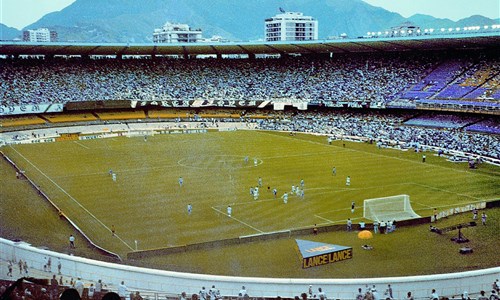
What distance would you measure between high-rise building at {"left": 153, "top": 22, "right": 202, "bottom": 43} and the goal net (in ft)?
442

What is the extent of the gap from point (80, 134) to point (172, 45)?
1953 cm

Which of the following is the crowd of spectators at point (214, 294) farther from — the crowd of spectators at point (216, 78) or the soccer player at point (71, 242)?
the crowd of spectators at point (216, 78)

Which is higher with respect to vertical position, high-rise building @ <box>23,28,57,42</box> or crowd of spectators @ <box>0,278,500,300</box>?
high-rise building @ <box>23,28,57,42</box>

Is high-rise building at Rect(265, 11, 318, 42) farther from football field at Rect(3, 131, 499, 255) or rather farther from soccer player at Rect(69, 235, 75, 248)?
soccer player at Rect(69, 235, 75, 248)

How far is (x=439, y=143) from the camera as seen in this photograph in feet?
202

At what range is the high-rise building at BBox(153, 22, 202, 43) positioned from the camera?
163 metres

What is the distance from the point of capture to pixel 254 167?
162 feet

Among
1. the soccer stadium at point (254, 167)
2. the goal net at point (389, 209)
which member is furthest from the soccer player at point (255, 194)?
the goal net at point (389, 209)

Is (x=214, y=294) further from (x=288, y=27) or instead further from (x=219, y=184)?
(x=288, y=27)

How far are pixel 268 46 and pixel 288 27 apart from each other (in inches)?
4324

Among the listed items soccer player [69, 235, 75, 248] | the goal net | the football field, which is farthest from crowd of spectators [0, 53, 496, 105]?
soccer player [69, 235, 75, 248]

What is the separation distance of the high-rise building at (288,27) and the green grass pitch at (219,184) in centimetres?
12996

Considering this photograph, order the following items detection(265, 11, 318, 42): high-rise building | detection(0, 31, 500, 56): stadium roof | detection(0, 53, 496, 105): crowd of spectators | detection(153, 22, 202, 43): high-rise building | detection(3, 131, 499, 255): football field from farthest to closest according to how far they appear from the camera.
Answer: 1. detection(265, 11, 318, 42): high-rise building
2. detection(153, 22, 202, 43): high-rise building
3. detection(0, 53, 496, 105): crowd of spectators
4. detection(0, 31, 500, 56): stadium roof
5. detection(3, 131, 499, 255): football field

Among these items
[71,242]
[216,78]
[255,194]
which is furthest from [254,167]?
[216,78]
